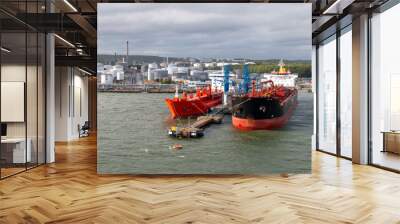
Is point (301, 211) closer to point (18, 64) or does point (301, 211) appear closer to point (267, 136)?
point (267, 136)

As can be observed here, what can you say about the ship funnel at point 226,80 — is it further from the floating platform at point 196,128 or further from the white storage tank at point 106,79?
the white storage tank at point 106,79

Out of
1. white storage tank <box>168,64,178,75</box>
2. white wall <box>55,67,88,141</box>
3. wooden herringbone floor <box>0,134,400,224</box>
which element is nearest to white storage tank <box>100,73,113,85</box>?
white storage tank <box>168,64,178,75</box>

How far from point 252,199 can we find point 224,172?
168cm

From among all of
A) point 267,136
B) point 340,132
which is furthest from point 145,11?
point 340,132

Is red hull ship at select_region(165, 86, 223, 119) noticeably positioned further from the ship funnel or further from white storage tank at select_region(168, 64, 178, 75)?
white storage tank at select_region(168, 64, 178, 75)

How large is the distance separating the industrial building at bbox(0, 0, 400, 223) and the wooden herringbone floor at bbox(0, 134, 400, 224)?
0.01 m

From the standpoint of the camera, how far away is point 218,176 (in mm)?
7152

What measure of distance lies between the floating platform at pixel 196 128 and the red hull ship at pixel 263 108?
31 centimetres

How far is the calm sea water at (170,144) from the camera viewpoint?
6.98m

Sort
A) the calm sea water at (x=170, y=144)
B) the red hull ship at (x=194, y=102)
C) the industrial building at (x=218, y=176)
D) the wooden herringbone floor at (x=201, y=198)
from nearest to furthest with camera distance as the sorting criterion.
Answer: the wooden herringbone floor at (x=201, y=198)
the industrial building at (x=218, y=176)
the calm sea water at (x=170, y=144)
the red hull ship at (x=194, y=102)

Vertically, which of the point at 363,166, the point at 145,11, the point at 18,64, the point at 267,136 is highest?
the point at 145,11

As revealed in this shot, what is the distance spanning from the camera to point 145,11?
7039mm

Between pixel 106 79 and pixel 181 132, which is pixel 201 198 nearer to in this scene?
pixel 181 132

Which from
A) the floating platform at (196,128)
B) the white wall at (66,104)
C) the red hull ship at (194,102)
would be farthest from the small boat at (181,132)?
the white wall at (66,104)
